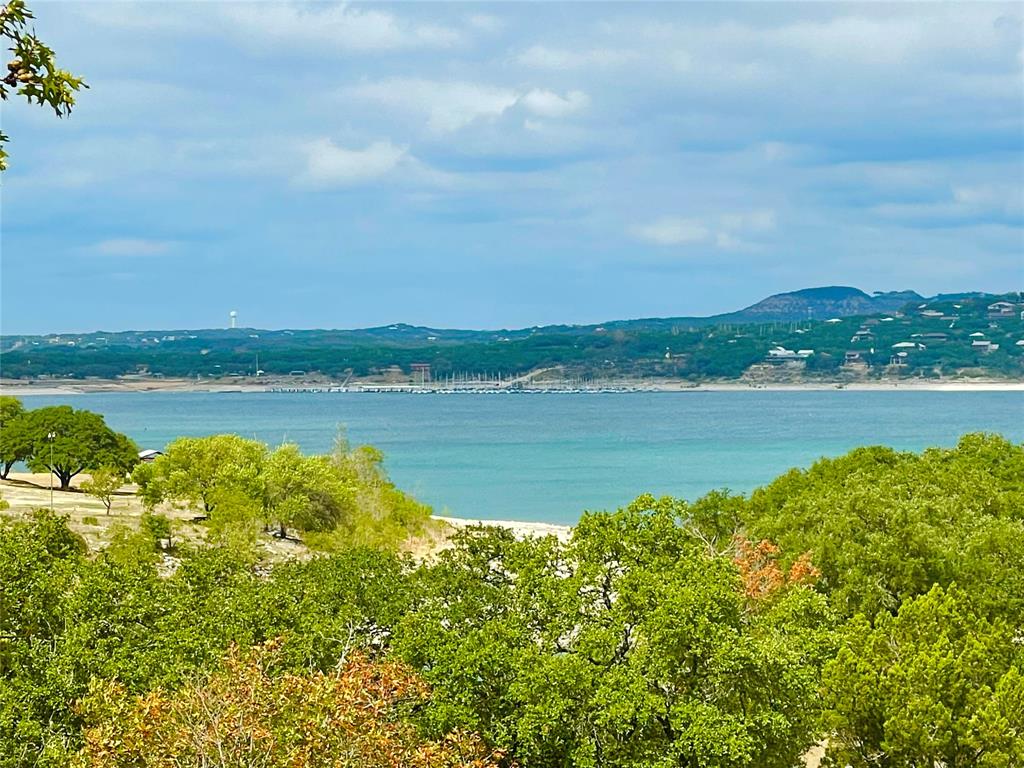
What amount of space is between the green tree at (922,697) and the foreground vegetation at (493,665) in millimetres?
33

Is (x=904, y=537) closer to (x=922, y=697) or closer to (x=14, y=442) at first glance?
(x=922, y=697)

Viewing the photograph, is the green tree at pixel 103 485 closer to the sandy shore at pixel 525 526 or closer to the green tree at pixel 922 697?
the sandy shore at pixel 525 526

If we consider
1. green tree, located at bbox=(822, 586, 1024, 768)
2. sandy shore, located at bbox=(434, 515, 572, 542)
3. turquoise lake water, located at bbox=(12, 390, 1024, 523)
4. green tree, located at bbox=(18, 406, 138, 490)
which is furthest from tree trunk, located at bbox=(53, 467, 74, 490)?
green tree, located at bbox=(822, 586, 1024, 768)

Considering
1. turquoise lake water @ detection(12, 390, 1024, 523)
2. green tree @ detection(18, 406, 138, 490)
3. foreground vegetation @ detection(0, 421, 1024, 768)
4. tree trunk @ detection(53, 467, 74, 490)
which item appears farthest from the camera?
turquoise lake water @ detection(12, 390, 1024, 523)

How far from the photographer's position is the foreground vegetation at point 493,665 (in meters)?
11.5

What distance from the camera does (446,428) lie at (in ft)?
478

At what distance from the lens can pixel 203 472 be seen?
4934 cm

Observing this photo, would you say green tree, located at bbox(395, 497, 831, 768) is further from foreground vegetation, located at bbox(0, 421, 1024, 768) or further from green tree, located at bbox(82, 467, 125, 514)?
green tree, located at bbox(82, 467, 125, 514)

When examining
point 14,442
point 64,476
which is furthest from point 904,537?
point 14,442

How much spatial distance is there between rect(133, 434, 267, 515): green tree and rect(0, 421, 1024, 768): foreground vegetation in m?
26.0

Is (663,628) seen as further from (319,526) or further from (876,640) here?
(319,526)

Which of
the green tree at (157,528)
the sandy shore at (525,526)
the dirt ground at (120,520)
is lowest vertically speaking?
the sandy shore at (525,526)

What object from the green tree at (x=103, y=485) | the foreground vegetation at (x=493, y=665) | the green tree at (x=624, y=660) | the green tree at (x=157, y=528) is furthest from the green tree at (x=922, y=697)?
the green tree at (x=103, y=485)

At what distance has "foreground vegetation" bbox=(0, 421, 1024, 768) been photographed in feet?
37.9
